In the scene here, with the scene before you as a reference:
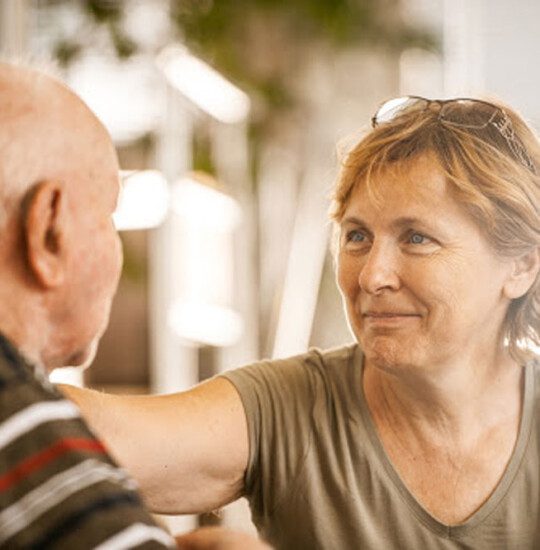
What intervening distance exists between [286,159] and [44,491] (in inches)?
161

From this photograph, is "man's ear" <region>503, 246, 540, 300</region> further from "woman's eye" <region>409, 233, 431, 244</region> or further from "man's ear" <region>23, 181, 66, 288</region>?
"man's ear" <region>23, 181, 66, 288</region>

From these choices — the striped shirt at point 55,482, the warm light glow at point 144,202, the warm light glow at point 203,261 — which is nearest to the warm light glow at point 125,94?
the warm light glow at point 144,202

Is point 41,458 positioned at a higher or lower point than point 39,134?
lower

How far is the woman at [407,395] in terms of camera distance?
166 cm

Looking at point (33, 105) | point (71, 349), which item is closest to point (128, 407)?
point (71, 349)

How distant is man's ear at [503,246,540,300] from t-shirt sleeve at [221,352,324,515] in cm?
31

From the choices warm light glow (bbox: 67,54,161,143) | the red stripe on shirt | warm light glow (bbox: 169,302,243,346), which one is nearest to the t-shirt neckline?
the red stripe on shirt

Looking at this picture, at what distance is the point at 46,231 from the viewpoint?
1.03 metres

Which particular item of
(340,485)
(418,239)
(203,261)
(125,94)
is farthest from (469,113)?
(203,261)

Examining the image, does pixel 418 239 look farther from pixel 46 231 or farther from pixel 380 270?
pixel 46 231

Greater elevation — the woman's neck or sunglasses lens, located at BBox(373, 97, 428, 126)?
sunglasses lens, located at BBox(373, 97, 428, 126)

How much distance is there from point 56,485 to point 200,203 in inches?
148

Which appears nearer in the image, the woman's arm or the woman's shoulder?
the woman's arm

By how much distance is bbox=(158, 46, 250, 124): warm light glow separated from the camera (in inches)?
172
